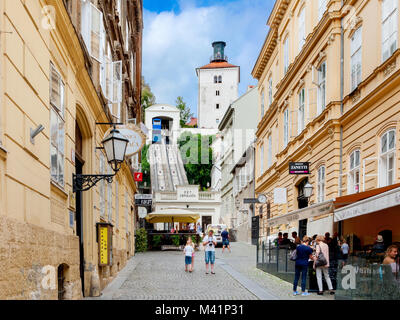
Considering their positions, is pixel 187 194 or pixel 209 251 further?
pixel 187 194

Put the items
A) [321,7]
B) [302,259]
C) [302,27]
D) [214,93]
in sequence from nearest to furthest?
[302,259] → [321,7] → [302,27] → [214,93]

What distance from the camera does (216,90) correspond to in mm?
98375

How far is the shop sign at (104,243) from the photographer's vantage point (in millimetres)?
13562

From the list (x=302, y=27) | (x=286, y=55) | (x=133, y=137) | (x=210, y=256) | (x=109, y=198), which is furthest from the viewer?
(x=286, y=55)

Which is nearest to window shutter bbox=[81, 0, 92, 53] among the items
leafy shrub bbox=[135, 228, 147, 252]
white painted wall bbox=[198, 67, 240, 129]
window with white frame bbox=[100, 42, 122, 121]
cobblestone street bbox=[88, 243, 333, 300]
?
window with white frame bbox=[100, 42, 122, 121]

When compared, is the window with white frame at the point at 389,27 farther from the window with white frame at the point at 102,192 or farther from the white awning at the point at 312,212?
the window with white frame at the point at 102,192

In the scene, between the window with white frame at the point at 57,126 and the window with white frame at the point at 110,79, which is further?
the window with white frame at the point at 110,79

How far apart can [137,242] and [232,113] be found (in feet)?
82.1

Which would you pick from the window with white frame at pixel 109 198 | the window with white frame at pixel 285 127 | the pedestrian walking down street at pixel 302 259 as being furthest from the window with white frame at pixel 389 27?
the window with white frame at pixel 285 127

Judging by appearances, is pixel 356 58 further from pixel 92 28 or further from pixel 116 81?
pixel 92 28

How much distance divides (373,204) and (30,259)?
7197 millimetres

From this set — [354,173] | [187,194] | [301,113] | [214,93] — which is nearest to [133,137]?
[354,173]

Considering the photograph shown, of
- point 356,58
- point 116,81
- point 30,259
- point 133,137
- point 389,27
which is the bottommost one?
point 30,259

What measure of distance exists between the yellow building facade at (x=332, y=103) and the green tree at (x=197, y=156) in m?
42.4
